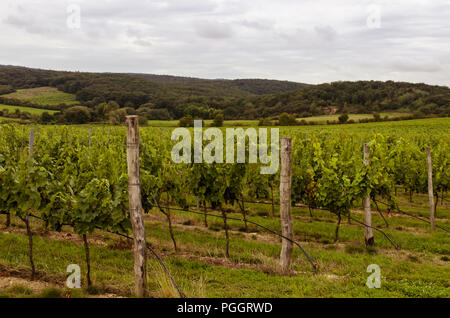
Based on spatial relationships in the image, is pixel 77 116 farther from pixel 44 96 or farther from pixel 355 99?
pixel 355 99

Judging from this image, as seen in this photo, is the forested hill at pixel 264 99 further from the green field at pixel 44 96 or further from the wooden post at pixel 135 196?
the wooden post at pixel 135 196

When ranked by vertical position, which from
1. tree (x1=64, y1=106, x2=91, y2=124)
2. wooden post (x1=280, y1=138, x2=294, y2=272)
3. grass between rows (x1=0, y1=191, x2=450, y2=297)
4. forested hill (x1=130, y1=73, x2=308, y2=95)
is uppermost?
forested hill (x1=130, y1=73, x2=308, y2=95)

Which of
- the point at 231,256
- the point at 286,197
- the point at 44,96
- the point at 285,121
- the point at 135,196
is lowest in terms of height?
the point at 231,256

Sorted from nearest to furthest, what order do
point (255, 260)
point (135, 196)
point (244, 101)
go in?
point (135, 196)
point (255, 260)
point (244, 101)

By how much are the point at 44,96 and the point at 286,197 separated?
74024 millimetres

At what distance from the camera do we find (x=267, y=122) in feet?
175

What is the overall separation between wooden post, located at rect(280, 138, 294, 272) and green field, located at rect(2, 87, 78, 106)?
65.3 meters

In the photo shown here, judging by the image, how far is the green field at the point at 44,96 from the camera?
65.0m

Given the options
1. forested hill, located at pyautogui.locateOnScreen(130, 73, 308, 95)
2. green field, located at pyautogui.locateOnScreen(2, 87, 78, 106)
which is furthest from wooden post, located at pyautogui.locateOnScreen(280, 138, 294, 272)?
forested hill, located at pyautogui.locateOnScreen(130, 73, 308, 95)

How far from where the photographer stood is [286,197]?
6215 millimetres

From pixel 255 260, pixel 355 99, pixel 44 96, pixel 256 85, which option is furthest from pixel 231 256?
pixel 256 85

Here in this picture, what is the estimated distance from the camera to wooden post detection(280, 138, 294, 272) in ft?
20.1

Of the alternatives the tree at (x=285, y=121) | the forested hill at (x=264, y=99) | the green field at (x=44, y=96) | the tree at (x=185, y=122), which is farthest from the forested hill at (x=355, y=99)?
the green field at (x=44, y=96)

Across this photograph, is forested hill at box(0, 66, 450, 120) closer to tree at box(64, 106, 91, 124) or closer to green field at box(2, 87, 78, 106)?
green field at box(2, 87, 78, 106)
